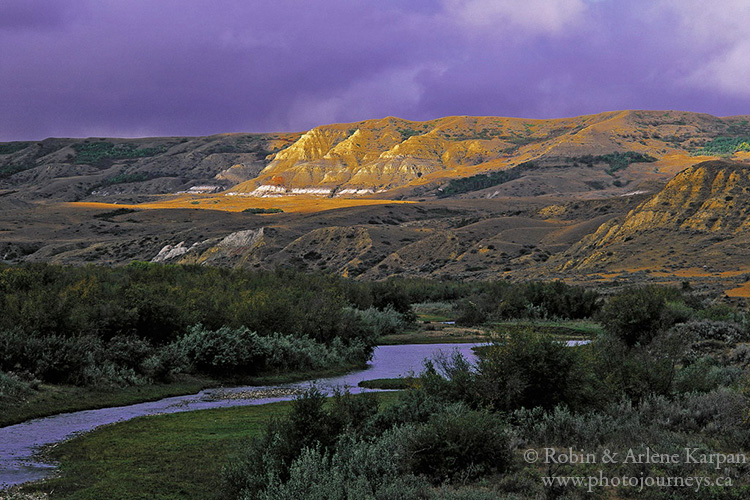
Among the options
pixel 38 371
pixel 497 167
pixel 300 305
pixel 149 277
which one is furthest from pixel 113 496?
pixel 497 167

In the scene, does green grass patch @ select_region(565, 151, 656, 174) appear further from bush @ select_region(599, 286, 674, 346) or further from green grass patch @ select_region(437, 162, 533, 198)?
bush @ select_region(599, 286, 674, 346)

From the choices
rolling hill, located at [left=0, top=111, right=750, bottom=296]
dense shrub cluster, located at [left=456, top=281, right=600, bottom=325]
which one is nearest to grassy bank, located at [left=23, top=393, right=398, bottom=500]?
dense shrub cluster, located at [left=456, top=281, right=600, bottom=325]

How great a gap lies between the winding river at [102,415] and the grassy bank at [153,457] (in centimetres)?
52

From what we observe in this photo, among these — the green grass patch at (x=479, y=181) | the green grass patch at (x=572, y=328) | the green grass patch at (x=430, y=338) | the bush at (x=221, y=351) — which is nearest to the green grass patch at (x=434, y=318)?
the green grass patch at (x=430, y=338)

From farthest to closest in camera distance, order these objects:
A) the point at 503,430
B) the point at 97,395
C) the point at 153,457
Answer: the point at 97,395
the point at 153,457
the point at 503,430

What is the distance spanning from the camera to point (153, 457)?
43.9ft

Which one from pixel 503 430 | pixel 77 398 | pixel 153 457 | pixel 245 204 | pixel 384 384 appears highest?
pixel 245 204

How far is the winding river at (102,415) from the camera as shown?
1262 centimetres

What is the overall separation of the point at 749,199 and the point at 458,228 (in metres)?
40.2

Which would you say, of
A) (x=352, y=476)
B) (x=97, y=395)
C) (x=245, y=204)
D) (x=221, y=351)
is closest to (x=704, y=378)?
(x=352, y=476)

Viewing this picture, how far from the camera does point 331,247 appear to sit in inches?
3738

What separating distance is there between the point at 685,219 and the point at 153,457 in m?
70.4

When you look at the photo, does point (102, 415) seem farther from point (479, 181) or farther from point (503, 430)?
point (479, 181)

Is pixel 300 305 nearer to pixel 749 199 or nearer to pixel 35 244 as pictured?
pixel 749 199
